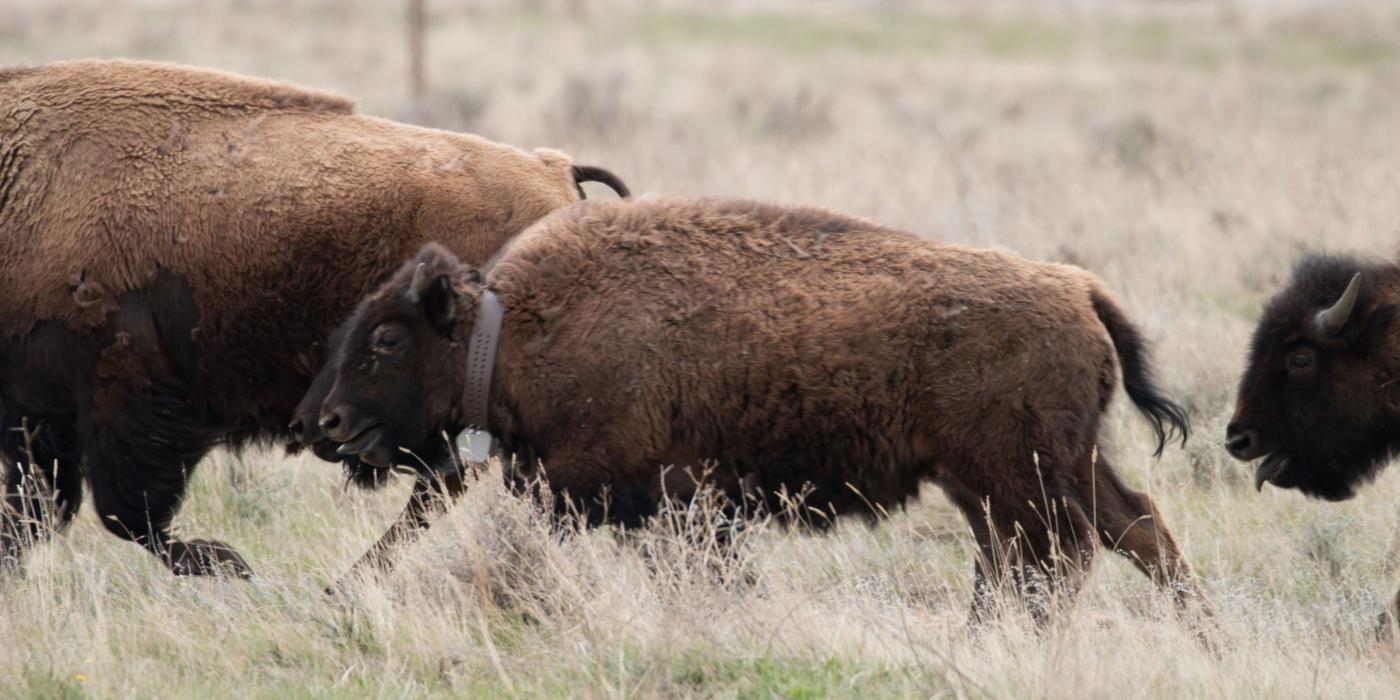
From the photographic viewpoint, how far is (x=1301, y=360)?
548 centimetres

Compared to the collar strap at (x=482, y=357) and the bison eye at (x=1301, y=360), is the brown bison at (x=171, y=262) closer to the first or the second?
the collar strap at (x=482, y=357)

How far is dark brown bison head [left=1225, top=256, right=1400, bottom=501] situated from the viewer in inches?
212

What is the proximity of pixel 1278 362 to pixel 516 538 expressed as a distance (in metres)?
2.79

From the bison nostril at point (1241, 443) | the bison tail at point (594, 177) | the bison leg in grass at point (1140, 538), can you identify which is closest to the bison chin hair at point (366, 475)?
the bison tail at point (594, 177)

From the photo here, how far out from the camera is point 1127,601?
534cm

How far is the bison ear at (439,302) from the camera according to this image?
521 centimetres

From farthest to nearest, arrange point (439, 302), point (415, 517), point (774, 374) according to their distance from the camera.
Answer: point (415, 517) < point (439, 302) < point (774, 374)

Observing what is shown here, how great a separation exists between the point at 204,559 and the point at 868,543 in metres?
2.59

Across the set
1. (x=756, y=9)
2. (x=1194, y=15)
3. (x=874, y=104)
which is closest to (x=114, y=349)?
(x=874, y=104)

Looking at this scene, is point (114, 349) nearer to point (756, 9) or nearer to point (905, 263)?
point (905, 263)

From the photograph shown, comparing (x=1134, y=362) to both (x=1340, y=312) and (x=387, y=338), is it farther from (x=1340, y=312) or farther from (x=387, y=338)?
(x=387, y=338)

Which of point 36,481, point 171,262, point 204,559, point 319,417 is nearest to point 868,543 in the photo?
point 319,417

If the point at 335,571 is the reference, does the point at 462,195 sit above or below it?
above

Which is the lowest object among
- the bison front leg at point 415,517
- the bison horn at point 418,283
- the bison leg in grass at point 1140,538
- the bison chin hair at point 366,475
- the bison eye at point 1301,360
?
the bison front leg at point 415,517
